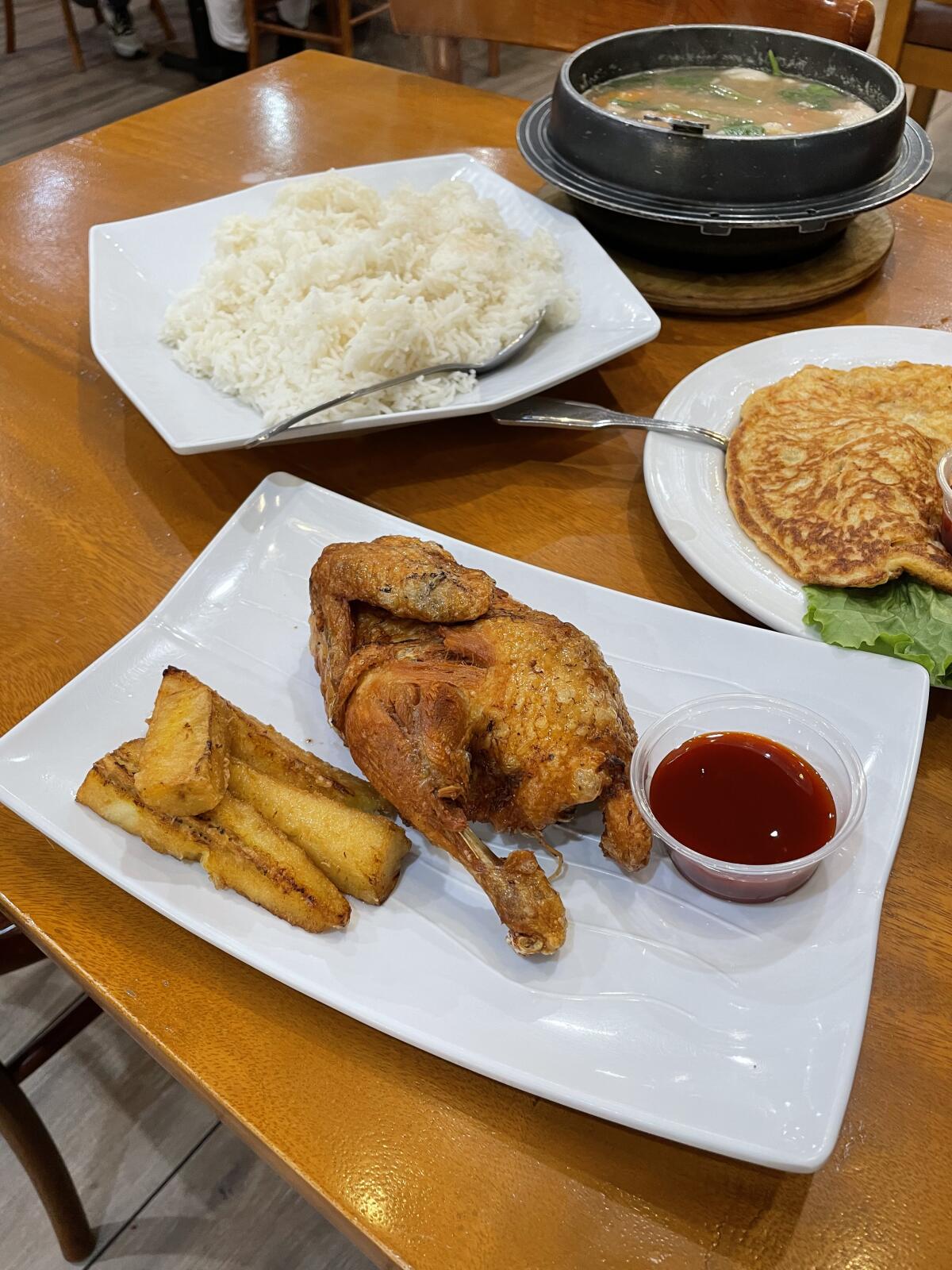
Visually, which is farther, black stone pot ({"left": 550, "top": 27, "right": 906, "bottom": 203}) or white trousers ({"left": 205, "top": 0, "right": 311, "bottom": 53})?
white trousers ({"left": 205, "top": 0, "right": 311, "bottom": 53})

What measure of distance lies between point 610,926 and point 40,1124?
1334 mm

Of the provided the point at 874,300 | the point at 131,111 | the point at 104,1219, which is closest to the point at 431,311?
the point at 874,300

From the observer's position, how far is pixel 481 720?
1226 millimetres

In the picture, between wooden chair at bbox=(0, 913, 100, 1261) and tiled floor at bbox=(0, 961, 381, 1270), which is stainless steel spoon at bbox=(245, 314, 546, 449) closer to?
wooden chair at bbox=(0, 913, 100, 1261)

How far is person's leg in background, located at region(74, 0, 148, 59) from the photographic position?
789cm

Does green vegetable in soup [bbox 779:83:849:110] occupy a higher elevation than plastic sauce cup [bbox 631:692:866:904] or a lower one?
higher

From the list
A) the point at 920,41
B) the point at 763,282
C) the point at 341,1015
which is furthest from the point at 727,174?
the point at 920,41

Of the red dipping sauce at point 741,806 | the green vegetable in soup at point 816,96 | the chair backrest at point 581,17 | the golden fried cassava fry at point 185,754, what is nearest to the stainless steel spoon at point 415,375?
the golden fried cassava fry at point 185,754

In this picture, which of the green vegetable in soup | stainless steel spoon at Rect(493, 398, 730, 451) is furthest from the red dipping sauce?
the green vegetable in soup

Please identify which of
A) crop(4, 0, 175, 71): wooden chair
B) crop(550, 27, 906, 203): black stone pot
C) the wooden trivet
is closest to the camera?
crop(550, 27, 906, 203): black stone pot

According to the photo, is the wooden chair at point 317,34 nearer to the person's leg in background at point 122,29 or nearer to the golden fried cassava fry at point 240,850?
the person's leg in background at point 122,29

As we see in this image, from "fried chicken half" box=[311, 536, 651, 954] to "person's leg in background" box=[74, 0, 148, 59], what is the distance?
28.0 feet

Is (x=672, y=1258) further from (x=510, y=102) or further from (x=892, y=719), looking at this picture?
(x=510, y=102)

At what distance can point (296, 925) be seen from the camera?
1.15 meters
